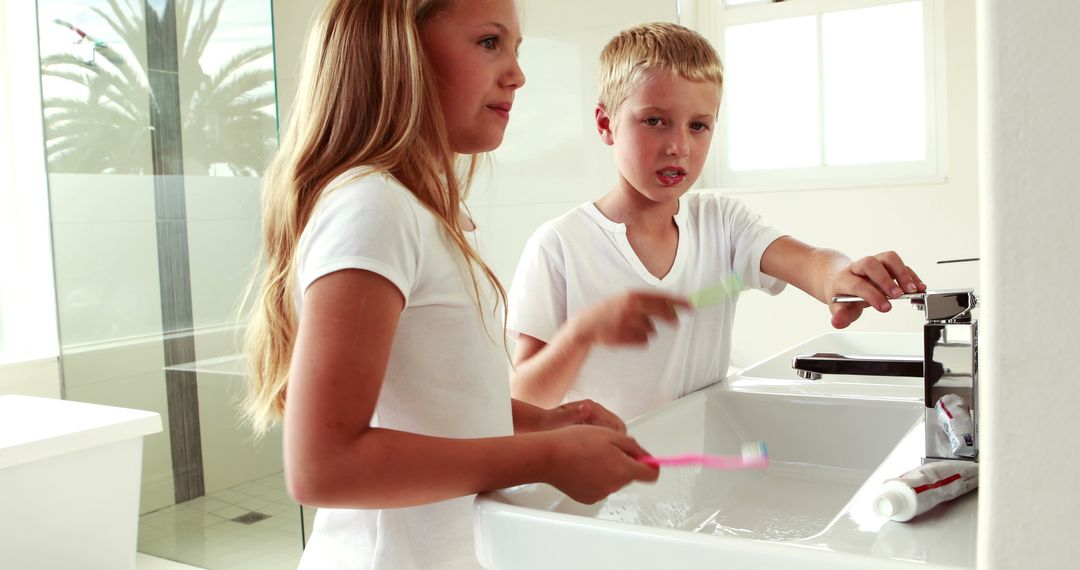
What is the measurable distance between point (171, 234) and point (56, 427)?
53 centimetres

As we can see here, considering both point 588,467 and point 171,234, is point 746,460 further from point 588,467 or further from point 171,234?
point 171,234

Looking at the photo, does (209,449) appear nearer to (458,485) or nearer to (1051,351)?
(458,485)

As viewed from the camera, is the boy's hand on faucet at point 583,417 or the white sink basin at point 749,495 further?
the boy's hand on faucet at point 583,417

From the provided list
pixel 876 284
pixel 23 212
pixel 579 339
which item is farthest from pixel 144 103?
pixel 876 284

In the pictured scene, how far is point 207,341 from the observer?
210 centimetres

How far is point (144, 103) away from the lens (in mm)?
2127

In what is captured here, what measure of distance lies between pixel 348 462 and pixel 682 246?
0.76 m

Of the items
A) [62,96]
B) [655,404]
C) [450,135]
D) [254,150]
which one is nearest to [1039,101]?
[450,135]

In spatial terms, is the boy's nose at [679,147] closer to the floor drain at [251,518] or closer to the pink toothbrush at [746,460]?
the pink toothbrush at [746,460]

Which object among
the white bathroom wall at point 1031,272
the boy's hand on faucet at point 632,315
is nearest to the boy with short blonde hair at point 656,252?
the boy's hand on faucet at point 632,315

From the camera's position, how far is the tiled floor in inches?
77.3

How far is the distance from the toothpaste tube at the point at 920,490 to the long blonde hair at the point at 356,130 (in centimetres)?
35

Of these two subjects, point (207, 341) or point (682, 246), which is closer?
point (682, 246)

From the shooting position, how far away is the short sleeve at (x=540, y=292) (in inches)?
44.9
